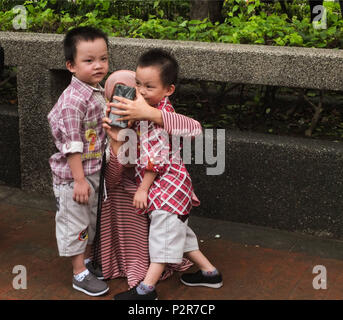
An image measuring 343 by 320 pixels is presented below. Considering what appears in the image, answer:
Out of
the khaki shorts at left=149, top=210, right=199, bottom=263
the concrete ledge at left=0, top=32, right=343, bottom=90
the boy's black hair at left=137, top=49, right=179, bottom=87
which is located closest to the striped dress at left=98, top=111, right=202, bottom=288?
the khaki shorts at left=149, top=210, right=199, bottom=263

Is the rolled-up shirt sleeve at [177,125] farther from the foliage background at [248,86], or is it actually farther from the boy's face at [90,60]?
the foliage background at [248,86]

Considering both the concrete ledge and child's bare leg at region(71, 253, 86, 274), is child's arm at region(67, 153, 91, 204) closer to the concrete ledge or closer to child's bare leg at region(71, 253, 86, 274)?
child's bare leg at region(71, 253, 86, 274)

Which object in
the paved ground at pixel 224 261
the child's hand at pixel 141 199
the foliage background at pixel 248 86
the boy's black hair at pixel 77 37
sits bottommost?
the paved ground at pixel 224 261

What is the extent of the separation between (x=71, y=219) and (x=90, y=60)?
88cm

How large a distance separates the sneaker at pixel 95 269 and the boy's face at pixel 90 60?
1.11 metres

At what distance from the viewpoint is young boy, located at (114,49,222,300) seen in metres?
3.35

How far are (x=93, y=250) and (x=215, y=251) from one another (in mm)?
849

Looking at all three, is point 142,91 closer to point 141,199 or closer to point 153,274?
point 141,199

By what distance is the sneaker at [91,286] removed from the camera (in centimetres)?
369

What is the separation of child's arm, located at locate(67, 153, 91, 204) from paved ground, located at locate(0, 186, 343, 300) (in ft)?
1.98

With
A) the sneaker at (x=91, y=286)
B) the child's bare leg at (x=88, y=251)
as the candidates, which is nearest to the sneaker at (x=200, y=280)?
the sneaker at (x=91, y=286)

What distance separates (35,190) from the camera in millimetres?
5168

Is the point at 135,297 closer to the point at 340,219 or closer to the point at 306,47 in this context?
the point at 340,219
